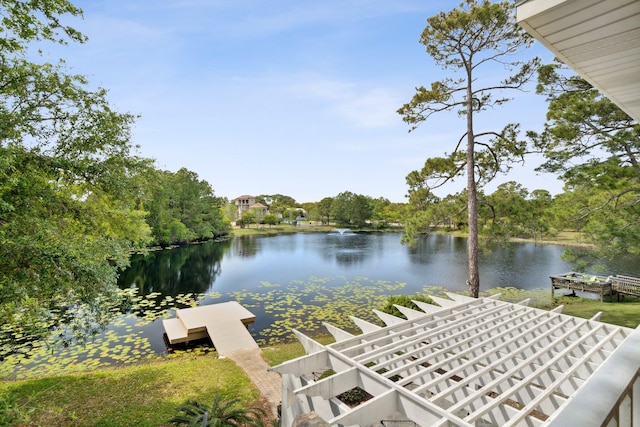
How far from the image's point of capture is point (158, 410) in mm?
4773

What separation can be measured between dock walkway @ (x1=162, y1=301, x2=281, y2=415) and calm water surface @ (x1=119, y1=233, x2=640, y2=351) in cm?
61

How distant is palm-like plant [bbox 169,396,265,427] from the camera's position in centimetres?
399

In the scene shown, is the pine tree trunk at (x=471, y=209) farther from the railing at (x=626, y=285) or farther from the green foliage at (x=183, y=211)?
the green foliage at (x=183, y=211)

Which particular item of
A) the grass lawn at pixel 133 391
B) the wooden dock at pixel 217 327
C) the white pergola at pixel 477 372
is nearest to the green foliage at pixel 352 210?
the wooden dock at pixel 217 327

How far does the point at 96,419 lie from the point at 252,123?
2237cm

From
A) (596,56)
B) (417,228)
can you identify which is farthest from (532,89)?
(596,56)

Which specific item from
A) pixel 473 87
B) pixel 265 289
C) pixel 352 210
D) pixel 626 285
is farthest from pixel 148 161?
pixel 352 210

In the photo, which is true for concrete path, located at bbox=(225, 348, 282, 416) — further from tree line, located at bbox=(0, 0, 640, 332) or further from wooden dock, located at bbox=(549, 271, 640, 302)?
wooden dock, located at bbox=(549, 271, 640, 302)

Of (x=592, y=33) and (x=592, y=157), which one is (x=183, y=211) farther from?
(x=592, y=33)

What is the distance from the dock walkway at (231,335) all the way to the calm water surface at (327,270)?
0.61 meters

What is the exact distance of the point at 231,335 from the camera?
8.31 meters

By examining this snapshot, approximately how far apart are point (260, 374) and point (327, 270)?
40.8 feet

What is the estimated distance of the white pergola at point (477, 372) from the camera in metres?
1.05

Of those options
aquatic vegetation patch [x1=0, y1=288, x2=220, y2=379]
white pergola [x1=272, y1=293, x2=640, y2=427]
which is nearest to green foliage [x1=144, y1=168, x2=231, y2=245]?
aquatic vegetation patch [x1=0, y1=288, x2=220, y2=379]
